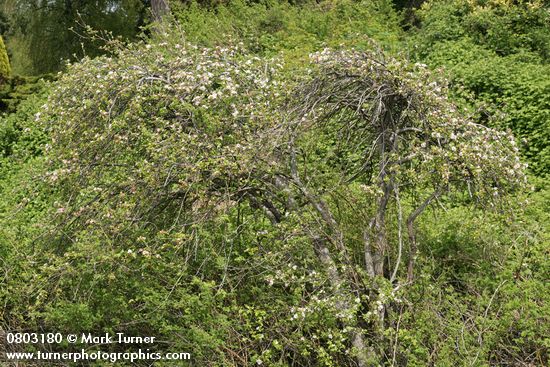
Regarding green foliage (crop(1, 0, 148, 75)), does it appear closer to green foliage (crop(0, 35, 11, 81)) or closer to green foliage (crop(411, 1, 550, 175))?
green foliage (crop(0, 35, 11, 81))

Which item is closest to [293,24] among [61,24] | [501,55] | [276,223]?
[501,55]

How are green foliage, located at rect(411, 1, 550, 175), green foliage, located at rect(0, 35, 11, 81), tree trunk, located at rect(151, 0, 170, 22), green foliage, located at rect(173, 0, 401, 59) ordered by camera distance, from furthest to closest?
green foliage, located at rect(0, 35, 11, 81) < tree trunk, located at rect(151, 0, 170, 22) < green foliage, located at rect(173, 0, 401, 59) < green foliage, located at rect(411, 1, 550, 175)

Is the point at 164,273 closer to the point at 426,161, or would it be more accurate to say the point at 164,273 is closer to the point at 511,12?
the point at 426,161

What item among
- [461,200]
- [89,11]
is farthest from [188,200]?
[89,11]

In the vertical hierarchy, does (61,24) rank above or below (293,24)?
above

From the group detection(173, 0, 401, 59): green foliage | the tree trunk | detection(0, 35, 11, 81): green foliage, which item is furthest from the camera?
detection(0, 35, 11, 81): green foliage

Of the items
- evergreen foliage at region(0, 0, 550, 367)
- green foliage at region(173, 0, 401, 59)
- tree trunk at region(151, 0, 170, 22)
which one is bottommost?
evergreen foliage at region(0, 0, 550, 367)

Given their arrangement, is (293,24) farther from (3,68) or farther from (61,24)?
(3,68)

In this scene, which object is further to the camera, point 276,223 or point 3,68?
point 3,68

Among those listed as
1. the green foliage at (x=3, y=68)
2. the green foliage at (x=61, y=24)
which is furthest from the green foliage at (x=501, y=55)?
the green foliage at (x=3, y=68)

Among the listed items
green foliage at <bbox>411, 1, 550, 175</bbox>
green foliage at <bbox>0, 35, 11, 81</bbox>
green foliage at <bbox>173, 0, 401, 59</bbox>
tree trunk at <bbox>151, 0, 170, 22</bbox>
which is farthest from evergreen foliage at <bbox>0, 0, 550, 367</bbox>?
green foliage at <bbox>0, 35, 11, 81</bbox>

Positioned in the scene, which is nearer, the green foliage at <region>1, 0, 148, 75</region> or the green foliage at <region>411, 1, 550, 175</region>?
the green foliage at <region>411, 1, 550, 175</region>

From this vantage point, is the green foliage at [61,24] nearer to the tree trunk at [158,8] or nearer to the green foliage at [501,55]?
the tree trunk at [158,8]

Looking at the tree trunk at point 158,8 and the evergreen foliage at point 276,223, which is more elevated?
the tree trunk at point 158,8
